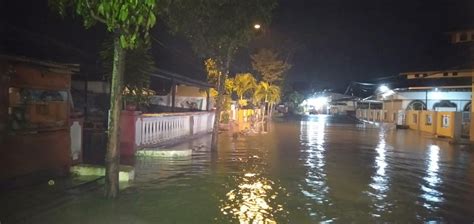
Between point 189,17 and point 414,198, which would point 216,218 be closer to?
point 414,198

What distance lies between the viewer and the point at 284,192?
32.4 ft

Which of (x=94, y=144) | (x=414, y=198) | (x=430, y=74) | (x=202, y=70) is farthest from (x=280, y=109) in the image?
(x=414, y=198)

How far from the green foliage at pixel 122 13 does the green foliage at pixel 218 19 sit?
7.19 metres

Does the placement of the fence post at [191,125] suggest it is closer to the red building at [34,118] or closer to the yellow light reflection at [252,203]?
the yellow light reflection at [252,203]

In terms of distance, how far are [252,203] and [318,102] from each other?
103506 mm

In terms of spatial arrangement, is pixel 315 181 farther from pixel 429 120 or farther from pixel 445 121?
pixel 429 120

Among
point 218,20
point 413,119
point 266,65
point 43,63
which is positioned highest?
point 266,65

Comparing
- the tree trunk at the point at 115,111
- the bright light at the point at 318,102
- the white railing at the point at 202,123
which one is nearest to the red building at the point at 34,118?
the tree trunk at the point at 115,111

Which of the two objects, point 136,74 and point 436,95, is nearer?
point 136,74

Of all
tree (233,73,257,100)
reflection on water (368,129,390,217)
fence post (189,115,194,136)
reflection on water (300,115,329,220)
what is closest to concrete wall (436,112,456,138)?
reflection on water (300,115,329,220)

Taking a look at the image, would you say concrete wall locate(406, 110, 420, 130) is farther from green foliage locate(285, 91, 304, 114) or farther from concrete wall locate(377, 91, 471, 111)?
green foliage locate(285, 91, 304, 114)

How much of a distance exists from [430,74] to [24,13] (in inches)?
1555

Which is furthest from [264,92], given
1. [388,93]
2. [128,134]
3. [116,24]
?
[116,24]

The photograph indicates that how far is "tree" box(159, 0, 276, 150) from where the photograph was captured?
1489 centimetres
